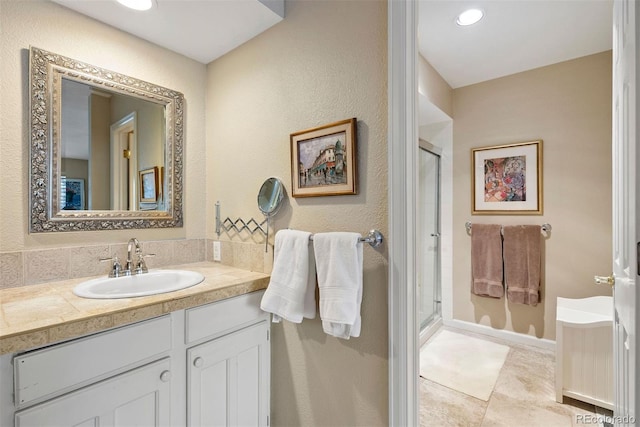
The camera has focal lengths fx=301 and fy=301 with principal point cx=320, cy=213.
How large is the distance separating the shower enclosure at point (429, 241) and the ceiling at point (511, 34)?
761mm

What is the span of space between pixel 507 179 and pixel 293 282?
7.66 ft

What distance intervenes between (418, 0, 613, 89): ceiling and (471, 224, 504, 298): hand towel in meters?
1.38

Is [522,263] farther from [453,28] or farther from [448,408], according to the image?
[453,28]

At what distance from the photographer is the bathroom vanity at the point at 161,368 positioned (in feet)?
2.82

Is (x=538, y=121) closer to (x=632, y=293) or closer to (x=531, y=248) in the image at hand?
(x=531, y=248)

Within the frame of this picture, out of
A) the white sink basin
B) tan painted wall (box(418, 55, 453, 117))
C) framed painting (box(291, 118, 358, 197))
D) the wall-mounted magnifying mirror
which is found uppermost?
tan painted wall (box(418, 55, 453, 117))

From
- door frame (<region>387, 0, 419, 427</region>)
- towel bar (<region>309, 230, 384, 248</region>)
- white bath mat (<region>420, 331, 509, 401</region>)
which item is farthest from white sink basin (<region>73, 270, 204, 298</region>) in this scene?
white bath mat (<region>420, 331, 509, 401</region>)

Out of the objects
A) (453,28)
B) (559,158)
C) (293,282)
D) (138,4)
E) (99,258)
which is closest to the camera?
(293,282)

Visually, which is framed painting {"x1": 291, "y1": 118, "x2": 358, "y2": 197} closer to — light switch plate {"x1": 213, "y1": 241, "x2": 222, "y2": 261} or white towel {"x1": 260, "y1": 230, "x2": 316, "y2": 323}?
white towel {"x1": 260, "y1": 230, "x2": 316, "y2": 323}

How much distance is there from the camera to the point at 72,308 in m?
1.01

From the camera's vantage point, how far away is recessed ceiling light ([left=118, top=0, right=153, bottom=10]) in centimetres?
137

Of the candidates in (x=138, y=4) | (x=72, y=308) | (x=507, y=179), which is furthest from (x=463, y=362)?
(x=138, y=4)

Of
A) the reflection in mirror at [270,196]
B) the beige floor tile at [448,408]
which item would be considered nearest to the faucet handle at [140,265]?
the reflection in mirror at [270,196]

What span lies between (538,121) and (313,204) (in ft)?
7.55
